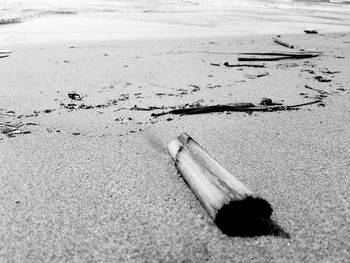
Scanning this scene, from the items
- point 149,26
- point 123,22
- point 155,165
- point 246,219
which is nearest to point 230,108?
point 155,165

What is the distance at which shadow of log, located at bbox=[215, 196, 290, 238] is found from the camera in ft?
5.16

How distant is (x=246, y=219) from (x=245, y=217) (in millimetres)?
14

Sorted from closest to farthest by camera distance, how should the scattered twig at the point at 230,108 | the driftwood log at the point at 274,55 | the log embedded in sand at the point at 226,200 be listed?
the log embedded in sand at the point at 226,200
the scattered twig at the point at 230,108
the driftwood log at the point at 274,55

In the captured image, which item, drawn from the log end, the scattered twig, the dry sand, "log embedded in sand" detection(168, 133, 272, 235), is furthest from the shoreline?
the log end

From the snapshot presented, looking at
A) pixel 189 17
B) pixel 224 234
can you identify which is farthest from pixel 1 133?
pixel 189 17

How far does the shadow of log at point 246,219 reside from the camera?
5.16ft

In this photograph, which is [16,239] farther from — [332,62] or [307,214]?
[332,62]

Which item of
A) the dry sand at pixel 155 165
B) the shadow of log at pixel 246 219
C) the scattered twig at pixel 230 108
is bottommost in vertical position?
the dry sand at pixel 155 165

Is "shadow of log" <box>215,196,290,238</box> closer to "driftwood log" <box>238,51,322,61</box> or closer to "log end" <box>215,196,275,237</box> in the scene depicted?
"log end" <box>215,196,275,237</box>

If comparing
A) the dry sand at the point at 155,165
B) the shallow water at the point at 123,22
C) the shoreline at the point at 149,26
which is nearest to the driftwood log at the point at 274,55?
the dry sand at the point at 155,165

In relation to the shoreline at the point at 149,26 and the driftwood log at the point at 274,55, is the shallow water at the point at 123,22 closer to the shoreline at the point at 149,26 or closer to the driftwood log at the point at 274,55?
the shoreline at the point at 149,26

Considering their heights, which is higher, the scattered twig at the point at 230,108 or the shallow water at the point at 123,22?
the shallow water at the point at 123,22

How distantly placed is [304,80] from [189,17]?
741 centimetres

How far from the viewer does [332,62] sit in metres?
5.28
